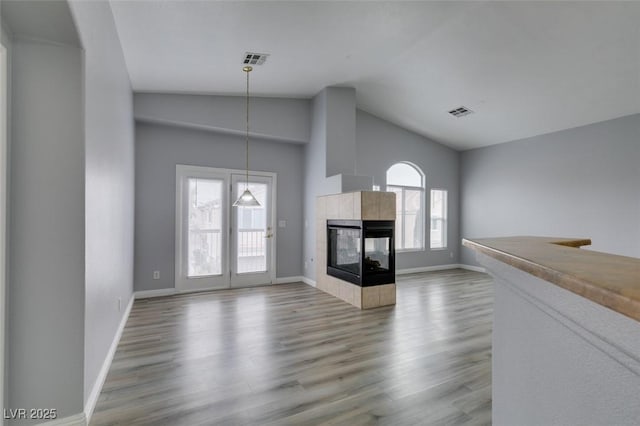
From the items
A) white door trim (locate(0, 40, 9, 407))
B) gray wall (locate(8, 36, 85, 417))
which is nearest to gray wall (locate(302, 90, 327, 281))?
gray wall (locate(8, 36, 85, 417))

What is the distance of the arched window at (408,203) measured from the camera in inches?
284

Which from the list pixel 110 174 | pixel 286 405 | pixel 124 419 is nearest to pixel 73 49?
pixel 110 174

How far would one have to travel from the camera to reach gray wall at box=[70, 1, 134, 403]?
202 cm

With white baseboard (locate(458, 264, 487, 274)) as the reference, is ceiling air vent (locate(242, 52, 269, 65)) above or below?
above

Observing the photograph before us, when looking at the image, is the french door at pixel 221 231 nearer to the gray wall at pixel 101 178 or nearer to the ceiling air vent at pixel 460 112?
the gray wall at pixel 101 178

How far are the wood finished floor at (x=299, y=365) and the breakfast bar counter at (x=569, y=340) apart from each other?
136 centimetres

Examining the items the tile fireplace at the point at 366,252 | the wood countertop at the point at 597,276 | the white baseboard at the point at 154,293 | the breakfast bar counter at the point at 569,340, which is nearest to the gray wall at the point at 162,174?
the white baseboard at the point at 154,293

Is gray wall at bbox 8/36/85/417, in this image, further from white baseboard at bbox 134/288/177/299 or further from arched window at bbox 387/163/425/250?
arched window at bbox 387/163/425/250

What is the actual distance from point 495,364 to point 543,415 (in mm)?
417

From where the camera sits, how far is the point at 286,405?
7.17 feet

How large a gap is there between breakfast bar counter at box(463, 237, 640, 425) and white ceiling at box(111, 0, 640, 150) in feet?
10.8

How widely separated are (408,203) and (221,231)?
4368mm

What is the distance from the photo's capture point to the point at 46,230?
1.82 meters

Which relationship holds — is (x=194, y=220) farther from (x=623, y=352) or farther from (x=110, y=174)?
(x=623, y=352)
